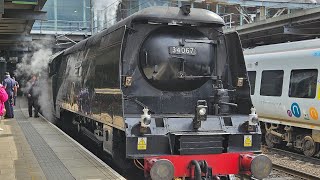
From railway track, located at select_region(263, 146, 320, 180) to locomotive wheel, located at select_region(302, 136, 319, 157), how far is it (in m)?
0.13

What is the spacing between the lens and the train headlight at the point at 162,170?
5.33m

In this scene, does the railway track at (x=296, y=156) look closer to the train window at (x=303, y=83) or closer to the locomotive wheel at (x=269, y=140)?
the locomotive wheel at (x=269, y=140)

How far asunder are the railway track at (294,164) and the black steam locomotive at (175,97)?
2371mm

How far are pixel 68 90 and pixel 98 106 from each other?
3358 millimetres

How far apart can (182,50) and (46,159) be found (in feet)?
10.3

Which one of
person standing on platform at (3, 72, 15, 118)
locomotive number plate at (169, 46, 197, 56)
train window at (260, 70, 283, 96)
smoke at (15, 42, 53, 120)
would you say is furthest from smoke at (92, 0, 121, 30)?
locomotive number plate at (169, 46, 197, 56)

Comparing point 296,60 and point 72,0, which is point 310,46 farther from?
point 72,0

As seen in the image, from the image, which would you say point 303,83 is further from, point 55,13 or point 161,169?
point 55,13

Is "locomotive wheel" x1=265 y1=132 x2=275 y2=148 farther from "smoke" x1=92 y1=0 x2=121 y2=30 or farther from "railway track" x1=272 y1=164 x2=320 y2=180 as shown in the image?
"smoke" x1=92 y1=0 x2=121 y2=30

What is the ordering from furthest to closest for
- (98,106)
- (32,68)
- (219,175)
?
(32,68) < (98,106) < (219,175)

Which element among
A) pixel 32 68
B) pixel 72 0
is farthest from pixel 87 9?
pixel 32 68

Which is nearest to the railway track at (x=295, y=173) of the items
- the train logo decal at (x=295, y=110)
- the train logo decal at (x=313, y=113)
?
the train logo decal at (x=313, y=113)

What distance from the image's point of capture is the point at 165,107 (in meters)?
6.61

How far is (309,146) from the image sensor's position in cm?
1045
